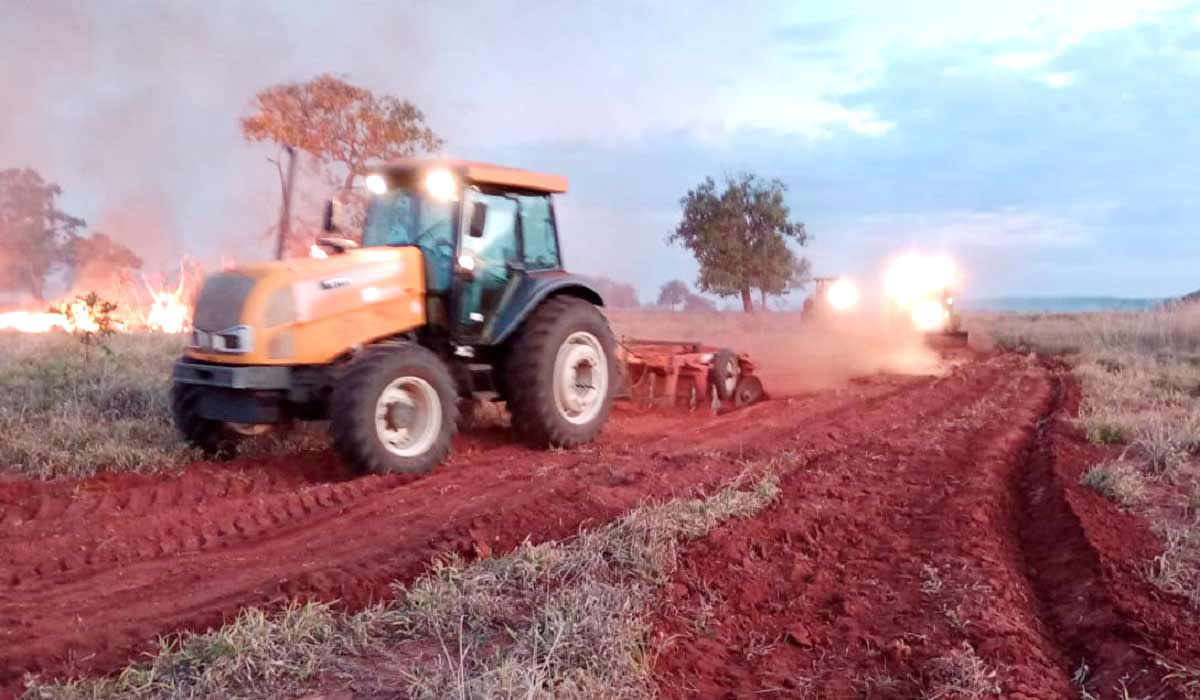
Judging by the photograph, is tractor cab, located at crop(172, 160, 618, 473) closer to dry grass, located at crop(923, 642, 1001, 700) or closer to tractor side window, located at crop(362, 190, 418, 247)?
tractor side window, located at crop(362, 190, 418, 247)

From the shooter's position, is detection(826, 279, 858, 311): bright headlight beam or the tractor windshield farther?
detection(826, 279, 858, 311): bright headlight beam

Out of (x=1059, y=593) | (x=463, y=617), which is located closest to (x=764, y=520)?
(x=1059, y=593)

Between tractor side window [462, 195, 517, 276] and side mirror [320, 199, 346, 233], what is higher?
side mirror [320, 199, 346, 233]

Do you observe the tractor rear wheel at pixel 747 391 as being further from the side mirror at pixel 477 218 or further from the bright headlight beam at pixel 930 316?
the bright headlight beam at pixel 930 316

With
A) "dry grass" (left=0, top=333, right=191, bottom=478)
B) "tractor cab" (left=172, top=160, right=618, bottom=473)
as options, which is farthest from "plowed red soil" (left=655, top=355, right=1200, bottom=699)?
"dry grass" (left=0, top=333, right=191, bottom=478)

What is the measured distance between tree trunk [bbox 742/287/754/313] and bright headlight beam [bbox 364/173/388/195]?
95.1 feet

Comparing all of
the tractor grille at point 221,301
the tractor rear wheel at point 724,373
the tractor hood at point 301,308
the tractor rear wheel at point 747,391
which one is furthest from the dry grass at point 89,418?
the tractor rear wheel at point 747,391

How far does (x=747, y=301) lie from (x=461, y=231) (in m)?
29.9

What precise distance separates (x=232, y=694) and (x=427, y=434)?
3.78m

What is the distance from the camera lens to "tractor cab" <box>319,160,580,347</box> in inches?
289

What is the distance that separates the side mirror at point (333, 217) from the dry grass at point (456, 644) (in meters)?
4.52

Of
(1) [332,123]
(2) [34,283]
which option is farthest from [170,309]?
(2) [34,283]

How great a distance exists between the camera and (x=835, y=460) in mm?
6719

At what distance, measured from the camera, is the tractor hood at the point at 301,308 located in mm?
6281
